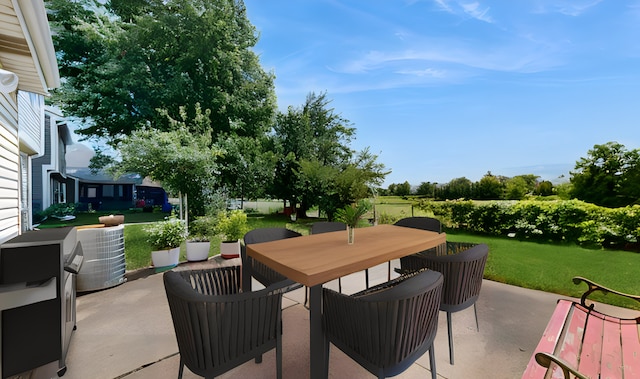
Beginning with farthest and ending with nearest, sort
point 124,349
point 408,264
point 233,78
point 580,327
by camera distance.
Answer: point 233,78 → point 408,264 → point 124,349 → point 580,327

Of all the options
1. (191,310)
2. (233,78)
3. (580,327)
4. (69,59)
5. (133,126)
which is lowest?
(580,327)

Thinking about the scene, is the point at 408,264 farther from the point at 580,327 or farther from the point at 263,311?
the point at 263,311

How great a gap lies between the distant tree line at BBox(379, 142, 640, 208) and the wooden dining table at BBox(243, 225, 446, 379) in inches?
196

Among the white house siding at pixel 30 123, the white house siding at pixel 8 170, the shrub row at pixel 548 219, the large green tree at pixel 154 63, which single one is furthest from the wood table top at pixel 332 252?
the large green tree at pixel 154 63

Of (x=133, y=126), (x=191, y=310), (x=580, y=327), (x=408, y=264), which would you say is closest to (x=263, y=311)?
(x=191, y=310)

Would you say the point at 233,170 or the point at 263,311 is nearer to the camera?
the point at 263,311

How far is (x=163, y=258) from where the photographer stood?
Answer: 13.6 ft

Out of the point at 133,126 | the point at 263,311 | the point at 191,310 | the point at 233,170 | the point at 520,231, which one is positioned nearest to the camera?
the point at 191,310

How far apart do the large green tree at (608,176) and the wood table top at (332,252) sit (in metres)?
4.99

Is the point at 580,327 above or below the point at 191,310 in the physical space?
below

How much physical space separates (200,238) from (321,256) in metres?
4.03

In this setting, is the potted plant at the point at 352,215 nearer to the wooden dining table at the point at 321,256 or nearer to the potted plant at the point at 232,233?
the wooden dining table at the point at 321,256

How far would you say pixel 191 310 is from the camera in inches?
47.3

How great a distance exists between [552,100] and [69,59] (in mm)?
10501
